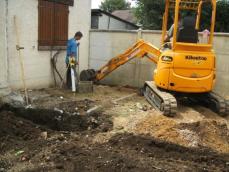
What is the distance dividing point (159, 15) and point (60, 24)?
36.5 ft

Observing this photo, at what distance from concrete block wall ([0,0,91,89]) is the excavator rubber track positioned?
10.3 feet

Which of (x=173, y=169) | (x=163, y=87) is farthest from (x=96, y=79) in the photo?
(x=173, y=169)

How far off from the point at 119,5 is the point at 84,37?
3941cm

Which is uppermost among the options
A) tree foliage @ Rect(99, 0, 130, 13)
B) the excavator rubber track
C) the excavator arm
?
tree foliage @ Rect(99, 0, 130, 13)

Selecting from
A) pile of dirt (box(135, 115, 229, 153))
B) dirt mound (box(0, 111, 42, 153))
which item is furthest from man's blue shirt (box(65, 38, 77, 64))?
pile of dirt (box(135, 115, 229, 153))

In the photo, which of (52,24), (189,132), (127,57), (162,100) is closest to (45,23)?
(52,24)

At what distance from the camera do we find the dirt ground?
5.86 m

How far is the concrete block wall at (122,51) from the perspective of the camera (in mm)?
11375

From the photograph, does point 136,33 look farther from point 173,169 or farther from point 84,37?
point 173,169

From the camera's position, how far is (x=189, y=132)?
759 centimetres

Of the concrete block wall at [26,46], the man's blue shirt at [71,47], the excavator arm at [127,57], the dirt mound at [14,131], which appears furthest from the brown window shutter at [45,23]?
the dirt mound at [14,131]

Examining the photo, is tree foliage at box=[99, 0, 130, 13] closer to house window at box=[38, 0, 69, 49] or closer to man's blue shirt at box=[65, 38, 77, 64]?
house window at box=[38, 0, 69, 49]

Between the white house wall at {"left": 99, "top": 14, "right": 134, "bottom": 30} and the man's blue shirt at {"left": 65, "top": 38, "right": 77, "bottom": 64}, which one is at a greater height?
the white house wall at {"left": 99, "top": 14, "right": 134, "bottom": 30}

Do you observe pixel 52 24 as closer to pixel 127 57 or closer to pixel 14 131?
pixel 127 57
